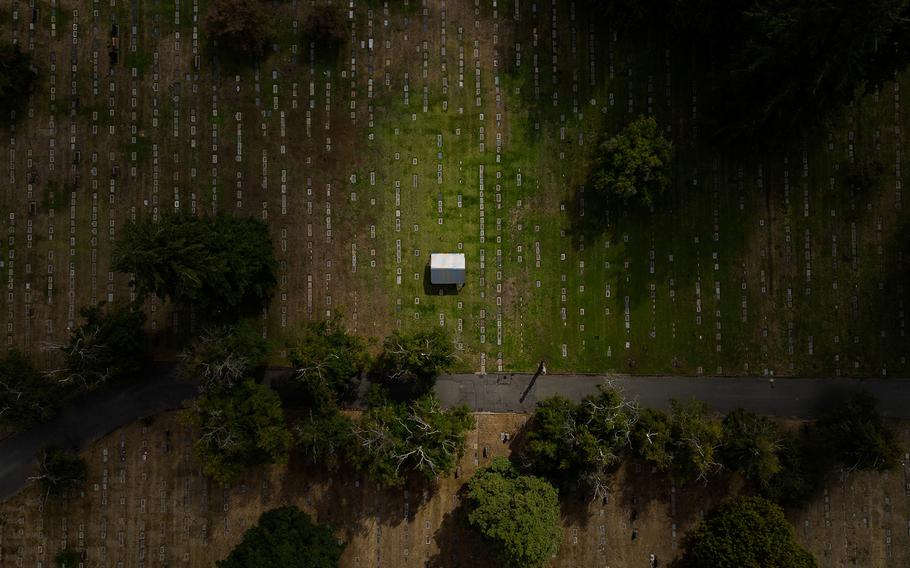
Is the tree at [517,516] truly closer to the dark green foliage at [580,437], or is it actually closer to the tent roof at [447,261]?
the dark green foliage at [580,437]

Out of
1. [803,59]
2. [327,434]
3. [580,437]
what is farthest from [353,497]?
[803,59]

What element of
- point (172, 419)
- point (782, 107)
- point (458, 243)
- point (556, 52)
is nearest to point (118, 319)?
point (172, 419)

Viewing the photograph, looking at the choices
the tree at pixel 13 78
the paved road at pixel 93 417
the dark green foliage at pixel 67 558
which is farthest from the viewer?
the paved road at pixel 93 417

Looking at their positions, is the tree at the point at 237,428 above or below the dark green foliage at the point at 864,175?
below

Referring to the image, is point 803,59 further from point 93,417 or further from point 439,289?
point 93,417

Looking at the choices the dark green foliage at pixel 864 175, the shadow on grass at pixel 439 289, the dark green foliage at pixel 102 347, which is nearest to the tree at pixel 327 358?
the shadow on grass at pixel 439 289

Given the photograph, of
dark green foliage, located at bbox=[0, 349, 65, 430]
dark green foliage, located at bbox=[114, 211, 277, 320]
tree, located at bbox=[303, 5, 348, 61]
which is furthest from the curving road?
tree, located at bbox=[303, 5, 348, 61]

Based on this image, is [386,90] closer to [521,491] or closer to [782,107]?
[782,107]
